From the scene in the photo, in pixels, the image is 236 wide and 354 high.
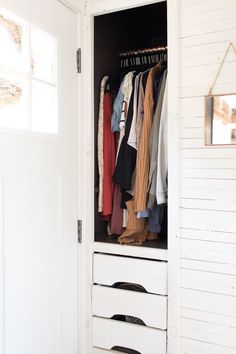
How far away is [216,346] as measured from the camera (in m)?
1.47

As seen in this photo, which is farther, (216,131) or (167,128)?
(167,128)

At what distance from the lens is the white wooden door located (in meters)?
1.30

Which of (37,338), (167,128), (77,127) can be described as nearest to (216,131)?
(167,128)

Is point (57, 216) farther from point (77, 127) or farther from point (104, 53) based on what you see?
point (104, 53)

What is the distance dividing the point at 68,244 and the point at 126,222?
1.19ft

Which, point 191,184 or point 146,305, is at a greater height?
point 191,184

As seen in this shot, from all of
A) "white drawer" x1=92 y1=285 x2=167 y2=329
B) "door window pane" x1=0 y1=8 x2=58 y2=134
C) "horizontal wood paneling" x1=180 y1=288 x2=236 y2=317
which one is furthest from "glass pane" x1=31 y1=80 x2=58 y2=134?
"horizontal wood paneling" x1=180 y1=288 x2=236 y2=317

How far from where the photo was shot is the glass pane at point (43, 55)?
145 cm

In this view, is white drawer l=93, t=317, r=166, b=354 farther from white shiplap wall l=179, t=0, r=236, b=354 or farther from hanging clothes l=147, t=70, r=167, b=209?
hanging clothes l=147, t=70, r=167, b=209

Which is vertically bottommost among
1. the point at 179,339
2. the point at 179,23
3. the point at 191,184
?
the point at 179,339

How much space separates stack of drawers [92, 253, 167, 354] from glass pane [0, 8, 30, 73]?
3.26 feet

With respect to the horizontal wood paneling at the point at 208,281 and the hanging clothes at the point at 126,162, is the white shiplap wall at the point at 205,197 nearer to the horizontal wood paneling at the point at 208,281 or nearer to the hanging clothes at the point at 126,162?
the horizontal wood paneling at the point at 208,281

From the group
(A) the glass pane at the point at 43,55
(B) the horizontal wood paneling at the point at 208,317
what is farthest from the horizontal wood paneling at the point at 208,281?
(A) the glass pane at the point at 43,55

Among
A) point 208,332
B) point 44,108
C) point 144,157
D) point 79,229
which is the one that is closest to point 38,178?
point 44,108
